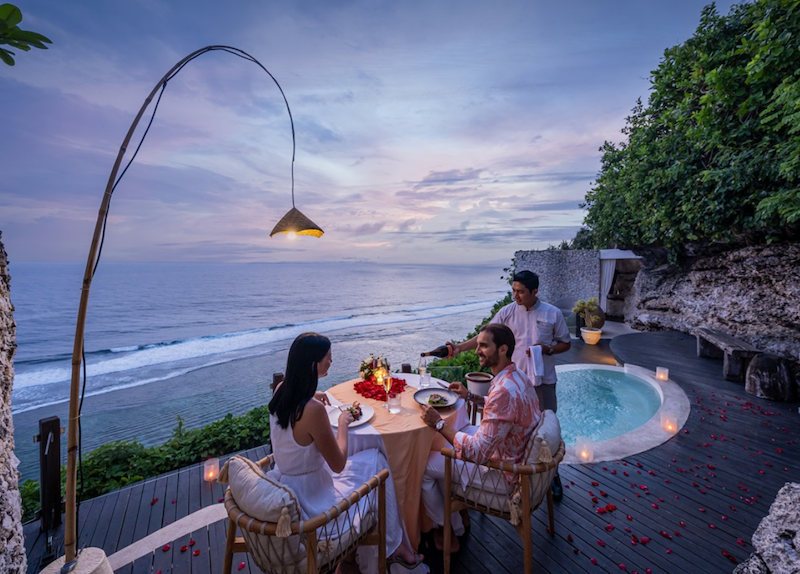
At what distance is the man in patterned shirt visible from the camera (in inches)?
95.6

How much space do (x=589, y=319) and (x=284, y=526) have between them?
1249 centimetres

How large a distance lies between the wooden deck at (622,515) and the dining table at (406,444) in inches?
20.5

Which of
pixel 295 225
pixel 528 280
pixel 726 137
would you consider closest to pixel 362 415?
pixel 295 225

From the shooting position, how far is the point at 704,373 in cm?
721

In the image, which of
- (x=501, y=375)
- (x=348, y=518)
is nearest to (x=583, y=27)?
(x=501, y=375)

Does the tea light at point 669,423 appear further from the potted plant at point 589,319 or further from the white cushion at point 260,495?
the potted plant at point 589,319

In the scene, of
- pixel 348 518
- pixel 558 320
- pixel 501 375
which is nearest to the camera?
pixel 348 518

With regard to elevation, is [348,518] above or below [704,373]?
above

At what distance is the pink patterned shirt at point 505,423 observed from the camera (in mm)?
2414

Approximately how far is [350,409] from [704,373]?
8.46 meters

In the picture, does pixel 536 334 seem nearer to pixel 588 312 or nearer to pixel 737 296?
pixel 737 296

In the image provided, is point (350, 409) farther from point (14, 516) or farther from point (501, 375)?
point (14, 516)

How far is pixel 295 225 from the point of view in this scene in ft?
11.8

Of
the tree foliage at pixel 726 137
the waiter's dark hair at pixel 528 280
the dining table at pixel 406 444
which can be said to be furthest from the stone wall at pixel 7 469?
the tree foliage at pixel 726 137
